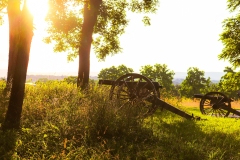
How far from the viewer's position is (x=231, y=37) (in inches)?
778

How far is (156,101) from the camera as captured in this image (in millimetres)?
8648

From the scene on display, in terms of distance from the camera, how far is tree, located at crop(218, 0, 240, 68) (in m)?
19.4

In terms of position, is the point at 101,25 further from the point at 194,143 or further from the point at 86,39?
the point at 194,143

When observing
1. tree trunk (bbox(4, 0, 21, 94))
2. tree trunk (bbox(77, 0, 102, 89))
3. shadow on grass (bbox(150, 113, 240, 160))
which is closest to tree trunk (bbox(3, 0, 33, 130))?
shadow on grass (bbox(150, 113, 240, 160))

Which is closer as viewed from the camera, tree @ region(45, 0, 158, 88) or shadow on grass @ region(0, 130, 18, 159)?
shadow on grass @ region(0, 130, 18, 159)

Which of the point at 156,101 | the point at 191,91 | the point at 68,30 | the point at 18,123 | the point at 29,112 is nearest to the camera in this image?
the point at 18,123

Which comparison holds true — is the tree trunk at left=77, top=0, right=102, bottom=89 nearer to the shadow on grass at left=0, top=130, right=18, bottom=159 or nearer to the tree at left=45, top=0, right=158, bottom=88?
the tree at left=45, top=0, right=158, bottom=88

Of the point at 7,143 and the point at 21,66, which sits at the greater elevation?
the point at 21,66

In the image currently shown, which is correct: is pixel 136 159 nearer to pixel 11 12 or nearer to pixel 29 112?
pixel 29 112

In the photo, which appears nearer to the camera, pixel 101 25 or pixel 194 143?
pixel 194 143

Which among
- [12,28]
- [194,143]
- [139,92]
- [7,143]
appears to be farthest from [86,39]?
[194,143]

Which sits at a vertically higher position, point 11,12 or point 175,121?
point 11,12

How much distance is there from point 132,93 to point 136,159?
434 centimetres

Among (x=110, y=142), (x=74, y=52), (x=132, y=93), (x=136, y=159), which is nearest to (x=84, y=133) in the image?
(x=110, y=142)
